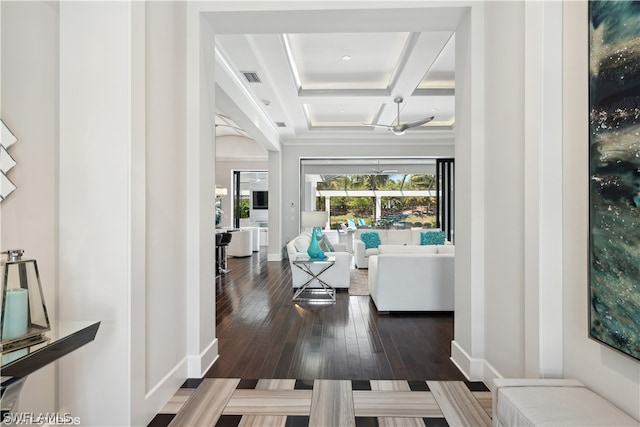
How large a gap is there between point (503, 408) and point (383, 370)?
1.21 metres

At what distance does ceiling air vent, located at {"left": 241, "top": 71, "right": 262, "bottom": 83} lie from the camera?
454cm

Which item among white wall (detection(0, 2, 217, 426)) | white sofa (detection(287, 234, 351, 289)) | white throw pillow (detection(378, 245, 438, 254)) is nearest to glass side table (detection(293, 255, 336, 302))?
white sofa (detection(287, 234, 351, 289))

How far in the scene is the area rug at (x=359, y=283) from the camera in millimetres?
5191

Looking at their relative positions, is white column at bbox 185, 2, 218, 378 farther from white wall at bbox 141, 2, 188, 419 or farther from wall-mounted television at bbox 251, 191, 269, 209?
wall-mounted television at bbox 251, 191, 269, 209

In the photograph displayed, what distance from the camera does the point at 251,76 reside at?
4676 mm

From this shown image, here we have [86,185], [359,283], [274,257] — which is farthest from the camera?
[274,257]

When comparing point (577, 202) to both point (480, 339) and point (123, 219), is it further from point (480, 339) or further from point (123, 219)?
point (123, 219)

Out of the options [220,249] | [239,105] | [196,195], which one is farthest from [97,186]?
[220,249]

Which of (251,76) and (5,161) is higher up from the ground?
(251,76)

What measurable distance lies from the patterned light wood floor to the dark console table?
864 millimetres

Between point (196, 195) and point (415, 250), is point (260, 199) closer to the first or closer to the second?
point (415, 250)

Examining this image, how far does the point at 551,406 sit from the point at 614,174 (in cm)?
96

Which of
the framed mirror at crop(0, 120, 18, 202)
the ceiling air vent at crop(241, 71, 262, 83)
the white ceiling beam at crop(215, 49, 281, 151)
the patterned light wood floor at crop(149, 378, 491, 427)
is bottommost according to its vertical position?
the patterned light wood floor at crop(149, 378, 491, 427)

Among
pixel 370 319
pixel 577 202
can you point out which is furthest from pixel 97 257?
pixel 370 319
